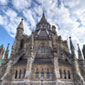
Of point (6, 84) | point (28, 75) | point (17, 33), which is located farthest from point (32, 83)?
point (17, 33)

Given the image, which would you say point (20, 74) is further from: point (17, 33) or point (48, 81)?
point (17, 33)

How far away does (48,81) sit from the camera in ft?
49.9

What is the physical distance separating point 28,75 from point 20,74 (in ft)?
10.2

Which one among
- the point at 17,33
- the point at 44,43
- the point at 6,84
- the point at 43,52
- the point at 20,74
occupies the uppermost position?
the point at 17,33

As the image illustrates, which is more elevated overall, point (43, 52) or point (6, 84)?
point (43, 52)

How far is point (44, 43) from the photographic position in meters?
21.7

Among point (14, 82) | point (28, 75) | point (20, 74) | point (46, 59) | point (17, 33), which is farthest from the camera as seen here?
point (17, 33)

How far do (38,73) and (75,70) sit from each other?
291 inches

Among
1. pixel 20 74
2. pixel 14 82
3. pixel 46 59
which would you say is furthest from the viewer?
pixel 46 59

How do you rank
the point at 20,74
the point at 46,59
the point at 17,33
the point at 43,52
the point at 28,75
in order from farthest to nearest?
the point at 17,33 → the point at 43,52 → the point at 46,59 → the point at 20,74 → the point at 28,75

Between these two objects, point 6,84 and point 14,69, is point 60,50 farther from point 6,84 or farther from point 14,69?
point 6,84

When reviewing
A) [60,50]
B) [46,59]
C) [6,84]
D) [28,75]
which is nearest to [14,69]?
[6,84]

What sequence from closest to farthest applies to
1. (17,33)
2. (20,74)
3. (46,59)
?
(20,74)
(46,59)
(17,33)

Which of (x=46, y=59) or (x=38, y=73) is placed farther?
(x=46, y=59)
